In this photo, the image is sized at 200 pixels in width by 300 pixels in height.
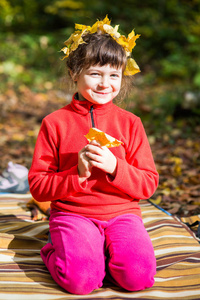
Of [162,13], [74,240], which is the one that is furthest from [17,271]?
[162,13]

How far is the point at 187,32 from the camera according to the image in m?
10.0

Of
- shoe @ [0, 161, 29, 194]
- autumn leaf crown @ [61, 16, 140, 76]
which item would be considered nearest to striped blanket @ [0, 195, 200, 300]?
shoe @ [0, 161, 29, 194]

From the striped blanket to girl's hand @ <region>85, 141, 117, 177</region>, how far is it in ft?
2.36

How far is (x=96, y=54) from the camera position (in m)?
2.17

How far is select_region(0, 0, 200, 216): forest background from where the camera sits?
4929 millimetres

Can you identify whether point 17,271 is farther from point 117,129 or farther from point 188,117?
point 188,117

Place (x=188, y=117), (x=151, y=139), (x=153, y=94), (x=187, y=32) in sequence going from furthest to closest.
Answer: (x=187, y=32), (x=153, y=94), (x=188, y=117), (x=151, y=139)

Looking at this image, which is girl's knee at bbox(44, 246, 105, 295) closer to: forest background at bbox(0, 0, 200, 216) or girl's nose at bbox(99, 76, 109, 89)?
girl's nose at bbox(99, 76, 109, 89)

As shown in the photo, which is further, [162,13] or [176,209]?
[162,13]

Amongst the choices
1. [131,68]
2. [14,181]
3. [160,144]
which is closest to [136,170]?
[131,68]

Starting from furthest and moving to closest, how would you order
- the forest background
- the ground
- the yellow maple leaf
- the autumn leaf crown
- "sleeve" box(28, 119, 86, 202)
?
the forest background < the ground < the yellow maple leaf < the autumn leaf crown < "sleeve" box(28, 119, 86, 202)

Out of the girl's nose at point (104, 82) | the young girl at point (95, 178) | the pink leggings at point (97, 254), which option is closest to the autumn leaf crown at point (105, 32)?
the young girl at point (95, 178)

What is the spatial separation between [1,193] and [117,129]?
1898 mm

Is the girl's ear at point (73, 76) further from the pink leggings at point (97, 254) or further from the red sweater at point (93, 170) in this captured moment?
the pink leggings at point (97, 254)
